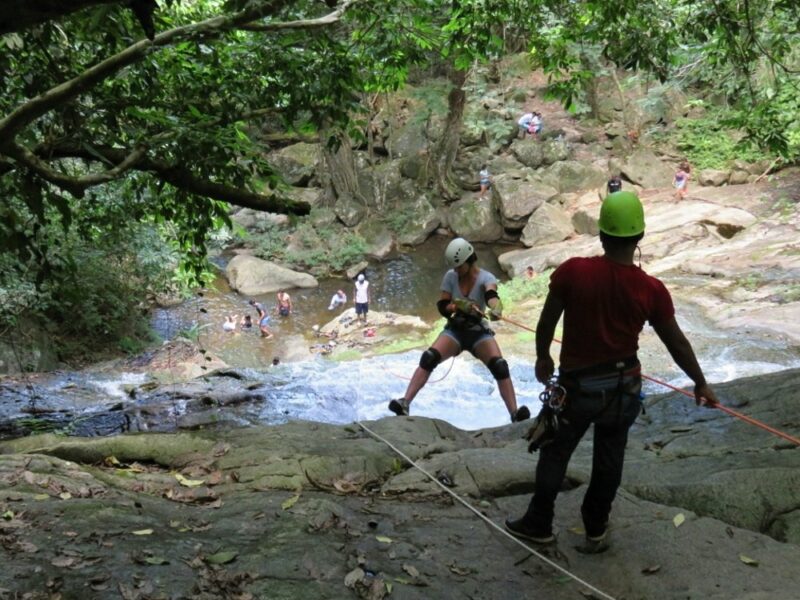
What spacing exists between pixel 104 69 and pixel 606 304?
10.6 feet

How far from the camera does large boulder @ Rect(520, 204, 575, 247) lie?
22031mm

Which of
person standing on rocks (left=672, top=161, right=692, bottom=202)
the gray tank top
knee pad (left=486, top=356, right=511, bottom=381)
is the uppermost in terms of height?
person standing on rocks (left=672, top=161, right=692, bottom=202)

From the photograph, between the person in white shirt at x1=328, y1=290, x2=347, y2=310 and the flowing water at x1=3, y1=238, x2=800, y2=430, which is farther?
the person in white shirt at x1=328, y1=290, x2=347, y2=310

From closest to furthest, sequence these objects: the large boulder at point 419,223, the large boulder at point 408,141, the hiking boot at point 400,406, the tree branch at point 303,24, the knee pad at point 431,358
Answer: the tree branch at point 303,24 → the knee pad at point 431,358 → the hiking boot at point 400,406 → the large boulder at point 419,223 → the large boulder at point 408,141

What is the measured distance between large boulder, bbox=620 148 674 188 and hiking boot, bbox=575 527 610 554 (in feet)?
74.1

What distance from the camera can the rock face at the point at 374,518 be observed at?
289 cm

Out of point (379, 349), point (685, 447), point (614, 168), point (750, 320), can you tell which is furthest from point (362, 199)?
point (685, 447)

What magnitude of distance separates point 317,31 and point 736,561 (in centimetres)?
560

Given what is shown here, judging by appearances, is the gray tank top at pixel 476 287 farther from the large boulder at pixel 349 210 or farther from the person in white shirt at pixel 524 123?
the person in white shirt at pixel 524 123

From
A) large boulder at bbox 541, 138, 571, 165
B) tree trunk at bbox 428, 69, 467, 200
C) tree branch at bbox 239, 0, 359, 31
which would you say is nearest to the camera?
tree branch at bbox 239, 0, 359, 31

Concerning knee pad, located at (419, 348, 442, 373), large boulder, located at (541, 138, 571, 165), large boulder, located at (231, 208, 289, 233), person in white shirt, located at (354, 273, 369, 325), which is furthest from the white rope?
large boulder, located at (541, 138, 571, 165)

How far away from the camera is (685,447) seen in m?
4.95

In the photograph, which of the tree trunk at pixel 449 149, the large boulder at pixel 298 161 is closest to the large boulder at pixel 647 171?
the tree trunk at pixel 449 149

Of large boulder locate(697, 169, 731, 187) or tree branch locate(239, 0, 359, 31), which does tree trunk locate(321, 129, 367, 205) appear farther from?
tree branch locate(239, 0, 359, 31)
